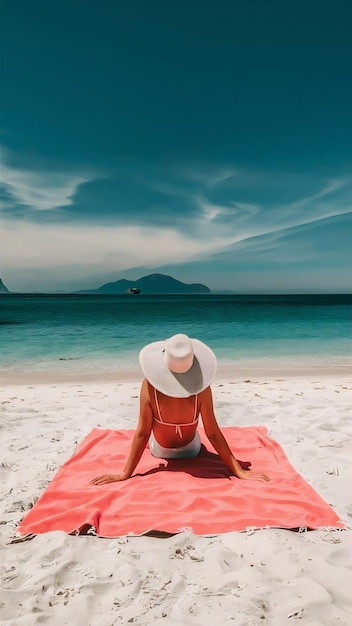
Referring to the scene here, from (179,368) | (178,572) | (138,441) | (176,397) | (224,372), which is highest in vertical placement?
(179,368)

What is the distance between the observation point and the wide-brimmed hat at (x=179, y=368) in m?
3.51

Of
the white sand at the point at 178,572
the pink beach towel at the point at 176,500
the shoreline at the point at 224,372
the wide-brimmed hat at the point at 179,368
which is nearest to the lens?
the white sand at the point at 178,572

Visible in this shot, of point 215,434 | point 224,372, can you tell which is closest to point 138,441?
point 215,434

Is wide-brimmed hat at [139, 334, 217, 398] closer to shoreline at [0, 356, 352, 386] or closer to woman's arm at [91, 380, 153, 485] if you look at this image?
woman's arm at [91, 380, 153, 485]

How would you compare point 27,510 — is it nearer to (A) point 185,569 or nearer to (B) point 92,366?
(A) point 185,569

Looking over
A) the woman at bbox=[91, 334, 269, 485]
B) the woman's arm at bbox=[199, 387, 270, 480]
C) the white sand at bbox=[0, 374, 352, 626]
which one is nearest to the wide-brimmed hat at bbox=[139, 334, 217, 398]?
the woman at bbox=[91, 334, 269, 485]

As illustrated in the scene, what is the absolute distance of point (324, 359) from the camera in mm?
13711

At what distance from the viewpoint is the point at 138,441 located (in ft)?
12.0

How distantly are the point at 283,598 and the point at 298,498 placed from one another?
113 cm

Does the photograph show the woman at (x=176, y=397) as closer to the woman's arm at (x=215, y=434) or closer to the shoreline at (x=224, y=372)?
the woman's arm at (x=215, y=434)

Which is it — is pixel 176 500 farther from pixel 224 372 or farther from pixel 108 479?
pixel 224 372

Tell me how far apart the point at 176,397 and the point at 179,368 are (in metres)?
0.27

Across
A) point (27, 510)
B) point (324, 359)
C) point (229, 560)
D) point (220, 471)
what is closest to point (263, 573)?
point (229, 560)

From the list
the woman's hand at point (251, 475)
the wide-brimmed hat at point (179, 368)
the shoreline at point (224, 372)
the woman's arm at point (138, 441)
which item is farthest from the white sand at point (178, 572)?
the shoreline at point (224, 372)
